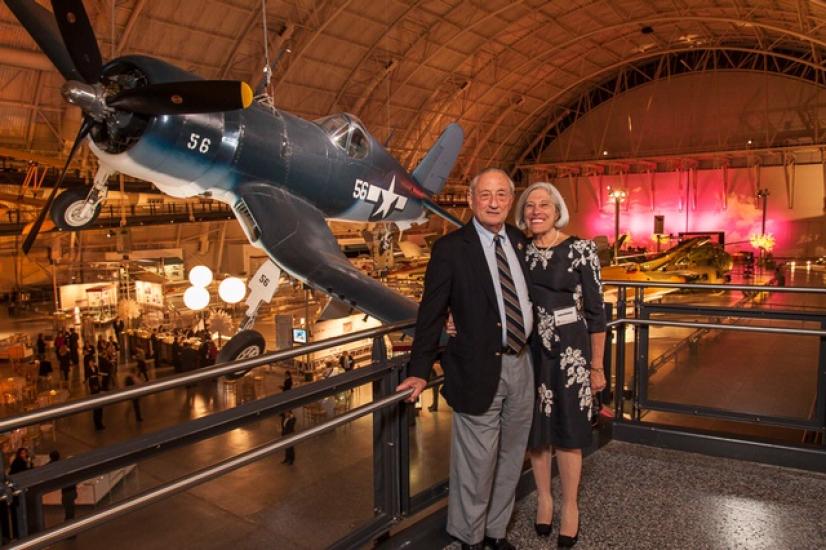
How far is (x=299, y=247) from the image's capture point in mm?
7699

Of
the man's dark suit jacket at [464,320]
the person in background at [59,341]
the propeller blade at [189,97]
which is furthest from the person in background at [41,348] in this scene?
the man's dark suit jacket at [464,320]

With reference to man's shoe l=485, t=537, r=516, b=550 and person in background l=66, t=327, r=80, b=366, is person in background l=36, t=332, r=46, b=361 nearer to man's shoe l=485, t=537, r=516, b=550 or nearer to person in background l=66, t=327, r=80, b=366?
person in background l=66, t=327, r=80, b=366

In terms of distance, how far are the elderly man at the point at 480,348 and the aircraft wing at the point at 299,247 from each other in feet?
14.6

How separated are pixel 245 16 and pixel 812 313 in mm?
20952

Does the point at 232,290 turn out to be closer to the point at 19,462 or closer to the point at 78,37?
the point at 19,462

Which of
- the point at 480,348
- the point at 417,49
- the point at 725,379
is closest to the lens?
the point at 480,348

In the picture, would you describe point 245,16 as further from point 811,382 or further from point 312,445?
point 811,382

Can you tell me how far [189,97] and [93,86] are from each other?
1.34 m

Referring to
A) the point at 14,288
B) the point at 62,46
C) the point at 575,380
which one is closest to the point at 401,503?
the point at 575,380

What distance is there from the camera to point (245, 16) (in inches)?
807

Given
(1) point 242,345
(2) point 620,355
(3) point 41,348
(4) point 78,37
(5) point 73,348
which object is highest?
(4) point 78,37

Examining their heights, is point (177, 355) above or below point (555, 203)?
below

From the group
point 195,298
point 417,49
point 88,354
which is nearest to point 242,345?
point 195,298

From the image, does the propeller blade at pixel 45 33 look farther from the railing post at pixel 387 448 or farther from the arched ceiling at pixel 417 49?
the arched ceiling at pixel 417 49
